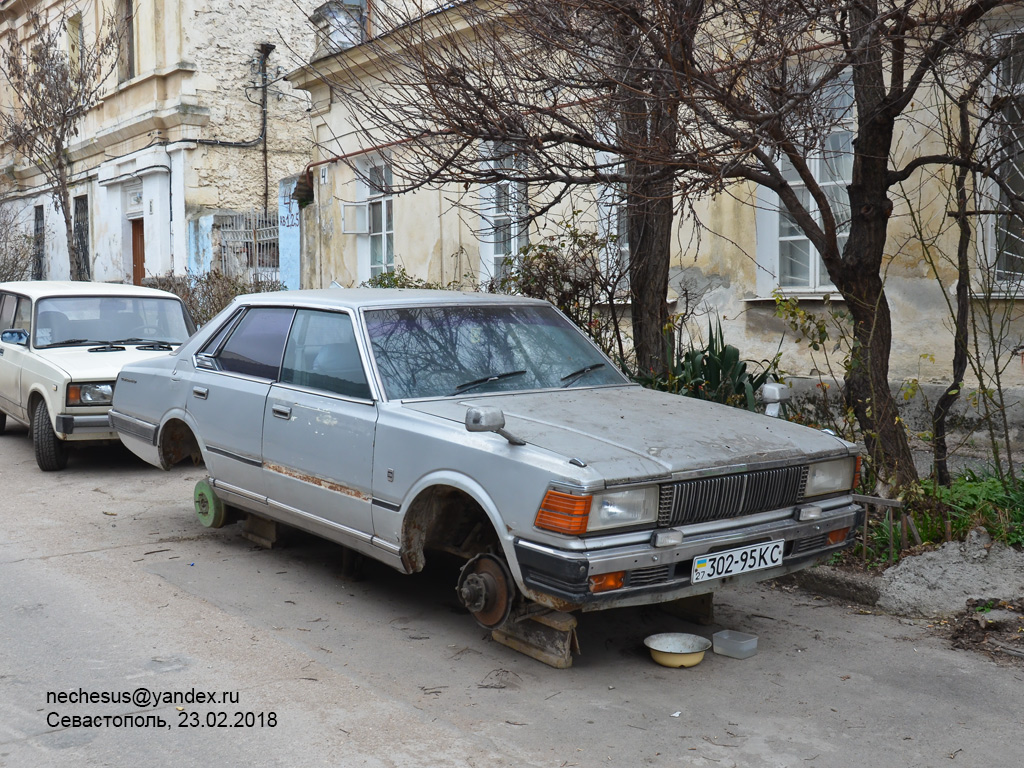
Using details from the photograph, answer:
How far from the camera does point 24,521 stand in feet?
23.2

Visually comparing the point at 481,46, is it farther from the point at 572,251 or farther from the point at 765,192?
the point at 765,192

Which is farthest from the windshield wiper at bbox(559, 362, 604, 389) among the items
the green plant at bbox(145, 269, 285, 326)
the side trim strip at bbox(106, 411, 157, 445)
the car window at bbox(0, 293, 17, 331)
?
the green plant at bbox(145, 269, 285, 326)

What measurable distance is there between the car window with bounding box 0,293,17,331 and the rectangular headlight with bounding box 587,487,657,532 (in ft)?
26.3

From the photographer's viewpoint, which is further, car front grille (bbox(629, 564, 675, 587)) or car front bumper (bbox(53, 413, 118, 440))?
car front bumper (bbox(53, 413, 118, 440))

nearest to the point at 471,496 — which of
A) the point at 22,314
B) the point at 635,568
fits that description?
the point at 635,568

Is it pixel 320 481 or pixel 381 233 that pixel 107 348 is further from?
pixel 381 233

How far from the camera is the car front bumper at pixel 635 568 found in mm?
3977

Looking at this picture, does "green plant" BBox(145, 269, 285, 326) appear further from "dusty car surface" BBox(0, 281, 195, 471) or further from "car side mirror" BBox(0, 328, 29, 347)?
"car side mirror" BBox(0, 328, 29, 347)

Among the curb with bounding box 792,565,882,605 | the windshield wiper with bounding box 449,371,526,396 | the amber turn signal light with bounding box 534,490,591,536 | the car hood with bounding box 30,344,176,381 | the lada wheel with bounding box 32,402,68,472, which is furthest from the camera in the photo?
the lada wheel with bounding box 32,402,68,472

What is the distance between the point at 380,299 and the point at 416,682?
7.32ft

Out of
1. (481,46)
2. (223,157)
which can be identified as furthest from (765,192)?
(223,157)

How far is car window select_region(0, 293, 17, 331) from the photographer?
1004 cm

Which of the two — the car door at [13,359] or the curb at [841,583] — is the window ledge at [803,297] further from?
the car door at [13,359]

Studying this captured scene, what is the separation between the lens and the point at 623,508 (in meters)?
4.09
